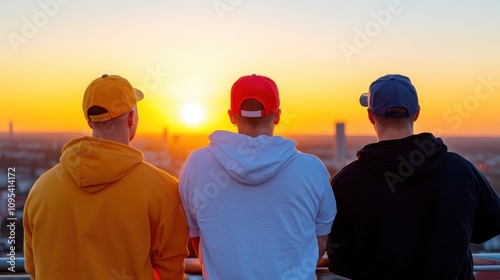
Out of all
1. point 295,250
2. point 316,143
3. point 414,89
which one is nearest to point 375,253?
point 295,250

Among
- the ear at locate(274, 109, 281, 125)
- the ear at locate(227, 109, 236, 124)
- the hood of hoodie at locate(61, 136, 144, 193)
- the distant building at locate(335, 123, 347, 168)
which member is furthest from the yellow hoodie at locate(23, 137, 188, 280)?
the distant building at locate(335, 123, 347, 168)

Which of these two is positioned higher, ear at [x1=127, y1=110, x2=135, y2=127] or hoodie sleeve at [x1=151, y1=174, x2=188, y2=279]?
ear at [x1=127, y1=110, x2=135, y2=127]

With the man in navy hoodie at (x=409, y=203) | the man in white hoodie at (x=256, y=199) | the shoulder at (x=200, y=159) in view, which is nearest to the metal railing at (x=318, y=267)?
the man in white hoodie at (x=256, y=199)

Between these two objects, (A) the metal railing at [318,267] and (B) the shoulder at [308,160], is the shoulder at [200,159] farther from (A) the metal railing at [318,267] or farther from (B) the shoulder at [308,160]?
(A) the metal railing at [318,267]

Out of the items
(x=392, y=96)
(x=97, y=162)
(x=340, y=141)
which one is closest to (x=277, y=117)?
(x=392, y=96)

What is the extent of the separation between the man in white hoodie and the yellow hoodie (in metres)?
0.19

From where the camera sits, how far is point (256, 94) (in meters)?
2.50

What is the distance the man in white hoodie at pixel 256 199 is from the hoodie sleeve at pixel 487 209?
68 cm

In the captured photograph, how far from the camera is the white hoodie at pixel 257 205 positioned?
7.70 feet

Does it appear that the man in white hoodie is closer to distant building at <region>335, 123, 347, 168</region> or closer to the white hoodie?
the white hoodie

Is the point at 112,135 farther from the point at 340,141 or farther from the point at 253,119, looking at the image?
the point at 340,141

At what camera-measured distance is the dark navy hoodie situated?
249cm

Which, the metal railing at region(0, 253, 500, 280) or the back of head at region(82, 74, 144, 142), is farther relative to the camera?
the metal railing at region(0, 253, 500, 280)

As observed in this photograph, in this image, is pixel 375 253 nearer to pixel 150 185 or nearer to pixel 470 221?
pixel 470 221
